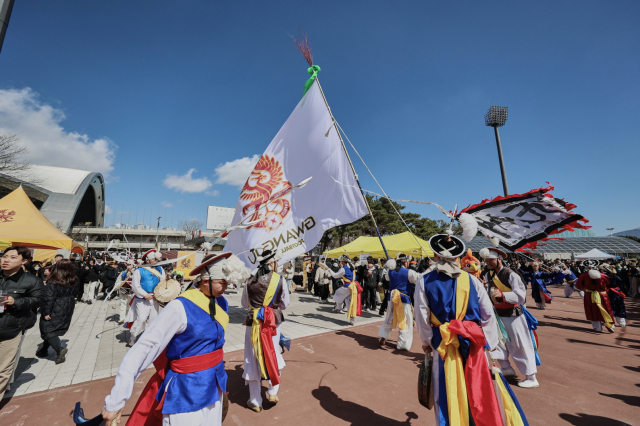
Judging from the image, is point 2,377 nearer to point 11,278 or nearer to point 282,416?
point 11,278

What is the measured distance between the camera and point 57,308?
4895 mm

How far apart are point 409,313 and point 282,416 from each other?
3494mm

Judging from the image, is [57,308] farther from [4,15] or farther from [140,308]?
[4,15]

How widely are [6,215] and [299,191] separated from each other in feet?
27.7

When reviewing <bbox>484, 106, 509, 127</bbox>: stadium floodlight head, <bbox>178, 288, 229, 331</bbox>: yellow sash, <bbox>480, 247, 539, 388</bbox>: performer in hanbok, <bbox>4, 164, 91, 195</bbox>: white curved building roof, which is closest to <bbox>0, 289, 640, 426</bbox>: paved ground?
<bbox>480, 247, 539, 388</bbox>: performer in hanbok

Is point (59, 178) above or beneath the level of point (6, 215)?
above

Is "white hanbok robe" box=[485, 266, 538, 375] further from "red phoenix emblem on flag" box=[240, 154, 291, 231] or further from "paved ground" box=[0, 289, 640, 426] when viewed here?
"red phoenix emblem on flag" box=[240, 154, 291, 231]

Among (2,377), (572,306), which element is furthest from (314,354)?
(572,306)

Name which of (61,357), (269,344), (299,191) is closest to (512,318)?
(269,344)

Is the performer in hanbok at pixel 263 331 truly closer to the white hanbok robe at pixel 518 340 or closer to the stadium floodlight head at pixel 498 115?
the white hanbok robe at pixel 518 340

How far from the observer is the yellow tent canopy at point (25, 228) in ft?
24.5

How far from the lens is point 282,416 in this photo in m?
3.30

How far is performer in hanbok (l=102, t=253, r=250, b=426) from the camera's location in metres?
1.89

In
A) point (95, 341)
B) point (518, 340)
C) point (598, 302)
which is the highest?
point (598, 302)
